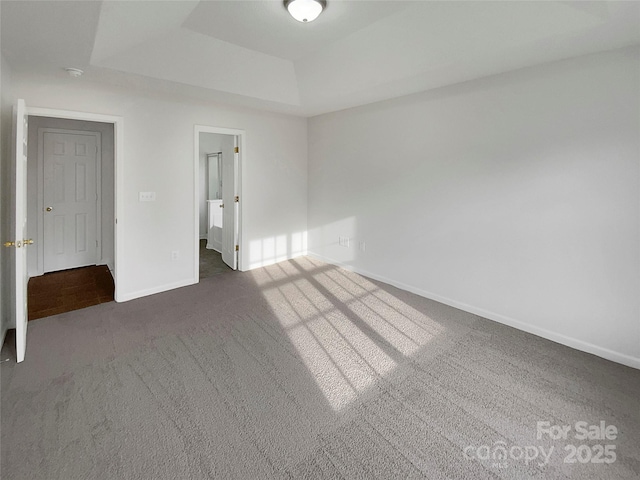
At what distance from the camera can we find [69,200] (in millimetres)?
4875

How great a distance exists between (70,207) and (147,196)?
1.87m

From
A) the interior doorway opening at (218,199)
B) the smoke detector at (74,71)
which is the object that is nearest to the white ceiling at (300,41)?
the smoke detector at (74,71)

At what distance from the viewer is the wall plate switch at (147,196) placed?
12.7 ft

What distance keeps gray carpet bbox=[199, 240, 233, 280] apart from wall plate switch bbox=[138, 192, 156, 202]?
1287 millimetres

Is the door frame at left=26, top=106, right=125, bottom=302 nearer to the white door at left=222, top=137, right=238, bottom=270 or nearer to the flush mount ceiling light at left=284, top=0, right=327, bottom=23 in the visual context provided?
the white door at left=222, top=137, right=238, bottom=270

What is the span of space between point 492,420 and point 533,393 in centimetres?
47

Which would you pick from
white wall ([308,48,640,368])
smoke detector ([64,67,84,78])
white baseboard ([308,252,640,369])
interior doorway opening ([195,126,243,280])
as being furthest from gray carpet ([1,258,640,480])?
smoke detector ([64,67,84,78])

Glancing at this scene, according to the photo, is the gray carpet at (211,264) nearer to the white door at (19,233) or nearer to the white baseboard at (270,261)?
the white baseboard at (270,261)

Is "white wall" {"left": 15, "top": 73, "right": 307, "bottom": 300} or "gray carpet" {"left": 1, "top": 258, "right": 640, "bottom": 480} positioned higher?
"white wall" {"left": 15, "top": 73, "right": 307, "bottom": 300}

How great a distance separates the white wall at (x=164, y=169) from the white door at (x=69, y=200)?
177cm

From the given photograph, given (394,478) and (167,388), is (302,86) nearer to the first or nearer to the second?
(167,388)

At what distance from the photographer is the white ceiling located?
2.21 m

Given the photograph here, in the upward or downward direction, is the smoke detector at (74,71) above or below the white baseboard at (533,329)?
above

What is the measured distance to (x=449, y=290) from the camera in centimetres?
380
